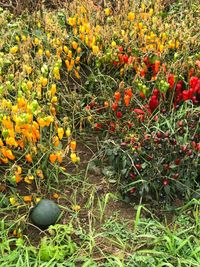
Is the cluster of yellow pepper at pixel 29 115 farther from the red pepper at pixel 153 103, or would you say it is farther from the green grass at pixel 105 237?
the red pepper at pixel 153 103

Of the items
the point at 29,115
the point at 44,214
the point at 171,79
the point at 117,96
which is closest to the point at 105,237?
the point at 44,214

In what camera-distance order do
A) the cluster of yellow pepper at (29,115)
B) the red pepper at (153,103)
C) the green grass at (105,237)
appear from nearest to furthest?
1. the green grass at (105,237)
2. the cluster of yellow pepper at (29,115)
3. the red pepper at (153,103)

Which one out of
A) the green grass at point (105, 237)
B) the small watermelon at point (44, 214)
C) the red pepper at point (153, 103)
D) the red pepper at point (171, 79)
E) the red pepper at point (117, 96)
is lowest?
the green grass at point (105, 237)

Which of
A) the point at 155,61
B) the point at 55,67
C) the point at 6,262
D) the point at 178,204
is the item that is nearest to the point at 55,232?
the point at 6,262

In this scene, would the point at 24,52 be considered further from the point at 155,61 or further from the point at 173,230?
the point at 173,230

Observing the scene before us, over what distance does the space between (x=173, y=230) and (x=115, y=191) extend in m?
0.54

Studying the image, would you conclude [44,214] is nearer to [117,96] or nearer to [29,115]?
[29,115]

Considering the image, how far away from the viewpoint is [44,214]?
342 cm

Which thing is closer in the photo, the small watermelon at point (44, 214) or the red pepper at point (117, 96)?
the small watermelon at point (44, 214)

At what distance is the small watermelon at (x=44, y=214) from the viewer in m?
3.43

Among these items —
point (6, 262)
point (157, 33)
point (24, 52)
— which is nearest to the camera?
point (6, 262)

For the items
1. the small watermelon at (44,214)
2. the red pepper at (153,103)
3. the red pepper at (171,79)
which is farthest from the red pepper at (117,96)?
the small watermelon at (44,214)

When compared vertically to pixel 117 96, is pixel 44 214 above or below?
below

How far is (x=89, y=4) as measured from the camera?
4.84m
